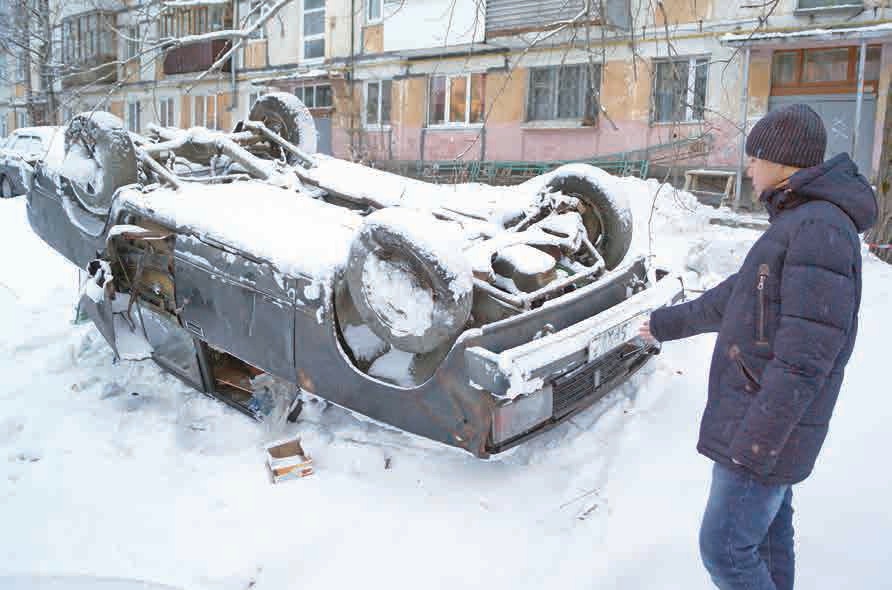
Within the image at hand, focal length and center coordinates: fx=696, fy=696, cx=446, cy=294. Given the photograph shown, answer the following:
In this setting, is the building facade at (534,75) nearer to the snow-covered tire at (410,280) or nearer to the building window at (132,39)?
the building window at (132,39)

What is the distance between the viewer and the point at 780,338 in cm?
169

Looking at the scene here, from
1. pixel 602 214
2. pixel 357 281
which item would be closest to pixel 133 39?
pixel 357 281

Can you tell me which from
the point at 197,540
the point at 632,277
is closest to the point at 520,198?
the point at 632,277

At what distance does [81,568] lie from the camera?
8.38 ft

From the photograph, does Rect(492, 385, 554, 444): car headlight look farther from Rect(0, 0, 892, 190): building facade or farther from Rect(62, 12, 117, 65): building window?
Rect(62, 12, 117, 65): building window

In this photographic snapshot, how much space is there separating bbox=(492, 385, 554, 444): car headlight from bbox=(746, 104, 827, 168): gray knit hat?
4.51 feet

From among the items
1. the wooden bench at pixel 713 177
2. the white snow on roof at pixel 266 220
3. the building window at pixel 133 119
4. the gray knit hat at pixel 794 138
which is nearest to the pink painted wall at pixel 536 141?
the wooden bench at pixel 713 177

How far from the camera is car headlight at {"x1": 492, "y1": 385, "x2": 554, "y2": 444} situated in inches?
110

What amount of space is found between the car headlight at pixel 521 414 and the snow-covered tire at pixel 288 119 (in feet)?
10.7

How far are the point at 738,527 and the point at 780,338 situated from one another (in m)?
0.55

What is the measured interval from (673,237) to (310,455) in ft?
17.8

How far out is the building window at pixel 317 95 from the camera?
62.5 ft

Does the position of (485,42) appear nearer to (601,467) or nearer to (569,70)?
(569,70)

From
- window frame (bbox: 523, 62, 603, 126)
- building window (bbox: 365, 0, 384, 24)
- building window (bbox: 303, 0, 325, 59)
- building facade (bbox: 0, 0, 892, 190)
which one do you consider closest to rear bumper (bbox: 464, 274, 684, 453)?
building facade (bbox: 0, 0, 892, 190)
